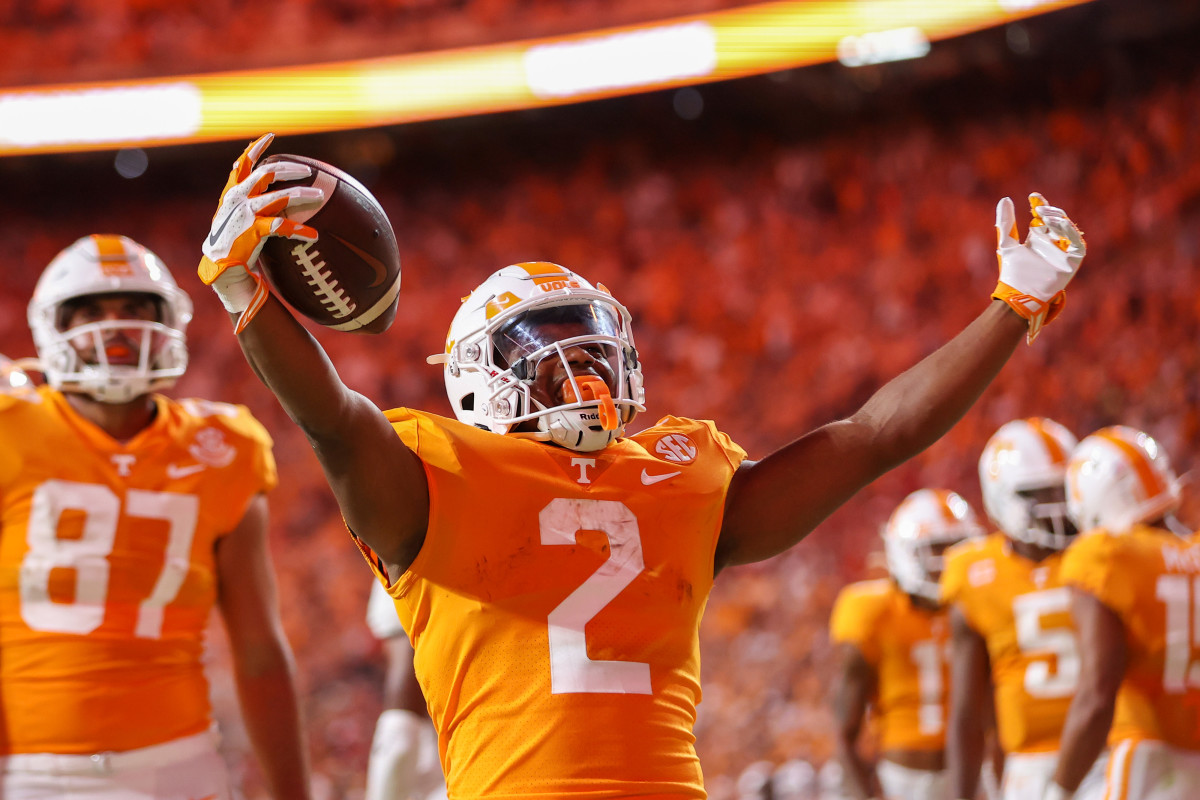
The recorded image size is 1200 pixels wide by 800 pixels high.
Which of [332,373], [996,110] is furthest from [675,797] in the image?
[996,110]

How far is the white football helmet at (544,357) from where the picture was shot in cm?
198

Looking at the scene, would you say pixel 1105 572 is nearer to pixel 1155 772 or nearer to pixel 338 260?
pixel 1155 772

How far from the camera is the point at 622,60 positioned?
9.30m

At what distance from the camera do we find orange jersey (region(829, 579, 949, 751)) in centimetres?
548

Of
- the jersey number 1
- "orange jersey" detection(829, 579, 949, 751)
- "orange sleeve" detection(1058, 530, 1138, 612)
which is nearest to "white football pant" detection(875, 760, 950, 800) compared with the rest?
"orange jersey" detection(829, 579, 949, 751)

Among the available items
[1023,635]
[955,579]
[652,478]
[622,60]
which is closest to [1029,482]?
[955,579]

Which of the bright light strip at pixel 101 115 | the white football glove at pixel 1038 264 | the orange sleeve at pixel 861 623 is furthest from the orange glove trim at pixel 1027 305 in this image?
the bright light strip at pixel 101 115

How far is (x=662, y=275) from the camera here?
10.5m

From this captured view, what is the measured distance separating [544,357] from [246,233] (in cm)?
56

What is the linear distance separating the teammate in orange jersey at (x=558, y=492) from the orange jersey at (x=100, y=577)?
1.08 m

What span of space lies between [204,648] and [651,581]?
1.55 m

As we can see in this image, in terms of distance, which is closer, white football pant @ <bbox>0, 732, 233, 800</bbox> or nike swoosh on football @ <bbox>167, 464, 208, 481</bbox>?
white football pant @ <bbox>0, 732, 233, 800</bbox>

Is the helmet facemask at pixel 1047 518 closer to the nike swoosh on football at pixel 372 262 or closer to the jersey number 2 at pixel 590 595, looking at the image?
the jersey number 2 at pixel 590 595

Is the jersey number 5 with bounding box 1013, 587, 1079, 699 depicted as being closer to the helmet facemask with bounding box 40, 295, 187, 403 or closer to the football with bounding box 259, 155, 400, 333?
the helmet facemask with bounding box 40, 295, 187, 403
